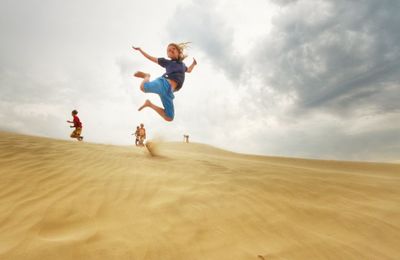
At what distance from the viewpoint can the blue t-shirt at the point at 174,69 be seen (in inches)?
248

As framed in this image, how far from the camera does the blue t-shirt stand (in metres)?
6.31

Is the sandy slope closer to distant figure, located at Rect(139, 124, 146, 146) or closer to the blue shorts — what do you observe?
the blue shorts

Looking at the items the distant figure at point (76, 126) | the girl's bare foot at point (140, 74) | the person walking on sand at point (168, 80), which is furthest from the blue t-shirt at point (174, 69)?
the distant figure at point (76, 126)

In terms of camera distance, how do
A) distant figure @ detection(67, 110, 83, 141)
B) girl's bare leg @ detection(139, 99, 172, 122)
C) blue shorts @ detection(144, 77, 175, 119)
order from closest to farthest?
1. blue shorts @ detection(144, 77, 175, 119)
2. girl's bare leg @ detection(139, 99, 172, 122)
3. distant figure @ detection(67, 110, 83, 141)

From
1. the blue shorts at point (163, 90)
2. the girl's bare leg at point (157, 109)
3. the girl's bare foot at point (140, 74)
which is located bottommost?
the girl's bare leg at point (157, 109)

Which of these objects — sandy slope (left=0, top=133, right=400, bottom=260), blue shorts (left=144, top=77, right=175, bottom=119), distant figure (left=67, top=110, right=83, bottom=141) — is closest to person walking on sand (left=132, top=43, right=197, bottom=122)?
blue shorts (left=144, top=77, right=175, bottom=119)

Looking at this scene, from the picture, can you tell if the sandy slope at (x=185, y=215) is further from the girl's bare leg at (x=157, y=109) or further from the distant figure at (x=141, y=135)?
the distant figure at (x=141, y=135)

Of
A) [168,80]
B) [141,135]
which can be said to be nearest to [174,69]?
[168,80]

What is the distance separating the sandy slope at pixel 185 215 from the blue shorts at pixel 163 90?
167cm

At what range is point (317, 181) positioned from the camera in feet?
16.4

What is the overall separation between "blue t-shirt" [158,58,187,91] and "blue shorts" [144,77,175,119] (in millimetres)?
194

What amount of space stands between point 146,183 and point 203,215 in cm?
139

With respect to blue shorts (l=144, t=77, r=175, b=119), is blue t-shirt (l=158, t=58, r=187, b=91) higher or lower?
higher

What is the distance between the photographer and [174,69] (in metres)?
6.30
